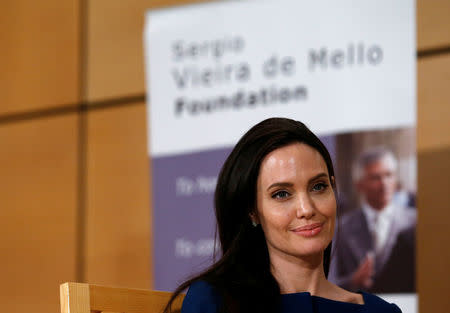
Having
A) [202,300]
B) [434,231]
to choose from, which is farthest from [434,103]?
[202,300]

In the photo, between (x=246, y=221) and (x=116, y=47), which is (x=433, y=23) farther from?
(x=116, y=47)

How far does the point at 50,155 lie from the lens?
153 inches

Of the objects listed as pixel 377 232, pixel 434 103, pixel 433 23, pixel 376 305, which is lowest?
pixel 376 305

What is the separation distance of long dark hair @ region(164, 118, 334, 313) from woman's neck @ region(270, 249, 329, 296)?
0.03 metres

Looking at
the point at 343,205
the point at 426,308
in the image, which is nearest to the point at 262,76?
the point at 343,205

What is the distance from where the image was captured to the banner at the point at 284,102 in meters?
3.07

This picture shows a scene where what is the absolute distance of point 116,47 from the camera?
3.81m

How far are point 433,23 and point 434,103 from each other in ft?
1.03

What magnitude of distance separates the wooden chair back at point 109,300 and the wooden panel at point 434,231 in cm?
119

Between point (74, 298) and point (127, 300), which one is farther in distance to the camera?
point (127, 300)

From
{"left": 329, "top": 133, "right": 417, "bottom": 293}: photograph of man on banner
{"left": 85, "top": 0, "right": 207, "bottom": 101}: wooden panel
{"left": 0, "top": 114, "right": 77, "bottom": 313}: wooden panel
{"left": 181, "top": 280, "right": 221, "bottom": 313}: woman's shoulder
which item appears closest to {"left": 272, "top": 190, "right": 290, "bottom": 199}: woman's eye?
{"left": 181, "top": 280, "right": 221, "bottom": 313}: woman's shoulder

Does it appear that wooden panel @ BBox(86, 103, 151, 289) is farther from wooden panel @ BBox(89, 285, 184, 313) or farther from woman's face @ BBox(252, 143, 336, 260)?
woman's face @ BBox(252, 143, 336, 260)

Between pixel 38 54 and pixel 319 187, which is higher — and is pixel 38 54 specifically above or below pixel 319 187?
above

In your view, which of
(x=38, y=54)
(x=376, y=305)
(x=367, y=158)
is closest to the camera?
(x=376, y=305)
